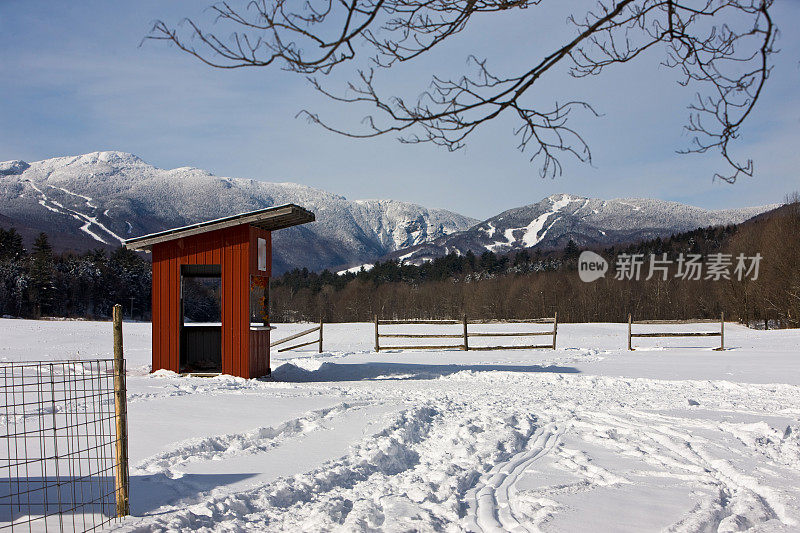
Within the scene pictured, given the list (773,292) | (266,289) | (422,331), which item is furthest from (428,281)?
(266,289)

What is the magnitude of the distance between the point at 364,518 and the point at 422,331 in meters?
37.2

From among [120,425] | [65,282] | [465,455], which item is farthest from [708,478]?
[65,282]

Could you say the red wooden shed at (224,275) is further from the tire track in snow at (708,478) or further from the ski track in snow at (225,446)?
the tire track in snow at (708,478)

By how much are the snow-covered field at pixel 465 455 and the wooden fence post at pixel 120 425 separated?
0.21 m

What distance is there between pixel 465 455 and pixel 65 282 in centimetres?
6598

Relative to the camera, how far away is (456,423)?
8078 mm

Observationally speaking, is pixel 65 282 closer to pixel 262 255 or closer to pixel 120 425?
pixel 262 255

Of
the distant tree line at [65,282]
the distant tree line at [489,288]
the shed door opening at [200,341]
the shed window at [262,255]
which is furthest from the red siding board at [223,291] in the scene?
the distant tree line at [65,282]

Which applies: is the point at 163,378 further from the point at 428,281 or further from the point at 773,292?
the point at 428,281

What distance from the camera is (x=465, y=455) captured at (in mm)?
6391

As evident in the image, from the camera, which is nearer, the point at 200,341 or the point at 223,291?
the point at 223,291

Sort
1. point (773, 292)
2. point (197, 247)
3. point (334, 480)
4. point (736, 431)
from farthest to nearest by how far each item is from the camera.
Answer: point (773, 292), point (197, 247), point (736, 431), point (334, 480)

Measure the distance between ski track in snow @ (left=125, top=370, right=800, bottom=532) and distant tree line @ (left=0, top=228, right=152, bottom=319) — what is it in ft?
182

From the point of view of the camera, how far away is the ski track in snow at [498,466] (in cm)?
436
